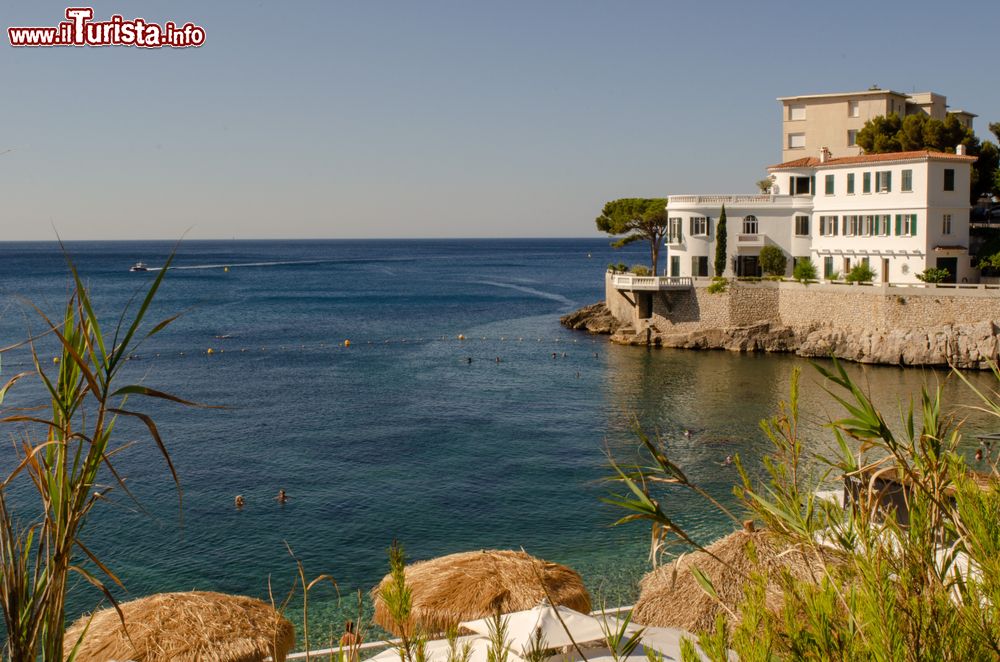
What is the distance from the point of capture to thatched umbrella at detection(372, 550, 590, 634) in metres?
12.1

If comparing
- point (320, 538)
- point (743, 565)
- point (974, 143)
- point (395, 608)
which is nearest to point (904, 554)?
point (395, 608)

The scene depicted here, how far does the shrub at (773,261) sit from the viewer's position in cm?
4994

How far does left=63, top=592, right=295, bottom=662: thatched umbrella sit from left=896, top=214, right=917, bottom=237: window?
4062 cm

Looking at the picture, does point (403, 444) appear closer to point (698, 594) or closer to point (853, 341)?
point (698, 594)

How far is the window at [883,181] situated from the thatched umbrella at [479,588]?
125 feet

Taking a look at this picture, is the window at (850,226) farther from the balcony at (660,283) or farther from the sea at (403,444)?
the balcony at (660,283)

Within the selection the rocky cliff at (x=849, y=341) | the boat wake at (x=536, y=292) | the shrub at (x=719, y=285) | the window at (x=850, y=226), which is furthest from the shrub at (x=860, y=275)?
the boat wake at (x=536, y=292)

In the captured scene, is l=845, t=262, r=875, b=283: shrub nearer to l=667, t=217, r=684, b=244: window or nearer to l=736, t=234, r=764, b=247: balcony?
→ l=736, t=234, r=764, b=247: balcony

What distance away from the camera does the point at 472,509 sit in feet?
76.7

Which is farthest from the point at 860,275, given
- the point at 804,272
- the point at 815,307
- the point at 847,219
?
the point at 847,219

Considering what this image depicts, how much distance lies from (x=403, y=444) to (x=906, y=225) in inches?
1112

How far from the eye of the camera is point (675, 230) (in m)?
52.3

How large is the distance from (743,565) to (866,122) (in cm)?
4971

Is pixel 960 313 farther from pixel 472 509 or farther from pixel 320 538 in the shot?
pixel 320 538
